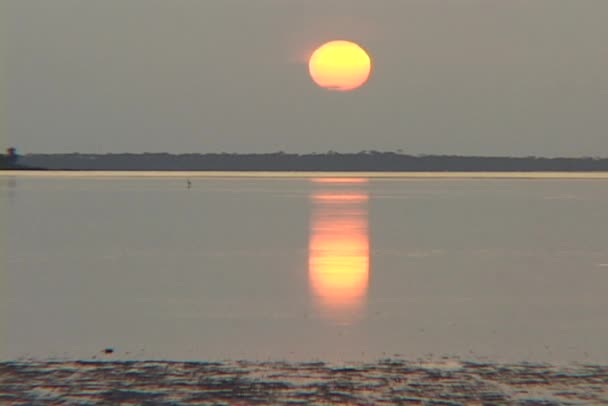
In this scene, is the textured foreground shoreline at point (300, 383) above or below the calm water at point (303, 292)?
below

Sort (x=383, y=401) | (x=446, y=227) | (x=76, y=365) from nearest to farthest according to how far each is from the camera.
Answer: (x=383, y=401) < (x=76, y=365) < (x=446, y=227)

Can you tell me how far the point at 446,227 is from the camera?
45.3 metres

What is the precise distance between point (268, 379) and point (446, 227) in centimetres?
3404

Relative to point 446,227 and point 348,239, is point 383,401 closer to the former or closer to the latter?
point 348,239

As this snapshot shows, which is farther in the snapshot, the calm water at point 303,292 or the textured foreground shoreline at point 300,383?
the calm water at point 303,292

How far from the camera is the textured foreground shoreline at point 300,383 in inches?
426

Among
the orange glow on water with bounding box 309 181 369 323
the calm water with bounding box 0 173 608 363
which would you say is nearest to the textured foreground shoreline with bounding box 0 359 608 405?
the calm water with bounding box 0 173 608 363

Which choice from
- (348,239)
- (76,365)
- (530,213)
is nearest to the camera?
(76,365)

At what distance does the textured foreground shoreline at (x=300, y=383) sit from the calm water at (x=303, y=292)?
3.02 ft

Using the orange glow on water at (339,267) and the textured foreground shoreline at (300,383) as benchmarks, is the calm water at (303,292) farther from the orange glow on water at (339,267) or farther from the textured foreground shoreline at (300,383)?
the textured foreground shoreline at (300,383)

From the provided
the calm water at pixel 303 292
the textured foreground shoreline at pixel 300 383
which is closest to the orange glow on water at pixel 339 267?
the calm water at pixel 303 292

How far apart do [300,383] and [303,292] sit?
10251 mm

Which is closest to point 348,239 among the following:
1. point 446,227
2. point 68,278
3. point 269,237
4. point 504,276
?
point 269,237

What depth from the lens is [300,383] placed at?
11.7m
